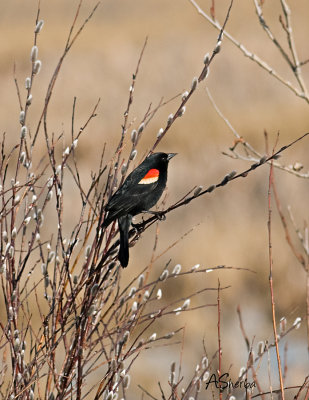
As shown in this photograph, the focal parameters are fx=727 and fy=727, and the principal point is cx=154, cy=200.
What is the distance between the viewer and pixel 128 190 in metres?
4.13

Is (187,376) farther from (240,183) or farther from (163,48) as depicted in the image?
(163,48)

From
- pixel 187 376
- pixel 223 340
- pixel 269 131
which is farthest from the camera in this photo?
pixel 269 131

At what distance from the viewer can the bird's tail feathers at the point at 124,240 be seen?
3.01 meters

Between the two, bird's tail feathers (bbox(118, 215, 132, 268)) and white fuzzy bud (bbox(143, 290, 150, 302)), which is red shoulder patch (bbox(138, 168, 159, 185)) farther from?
white fuzzy bud (bbox(143, 290, 150, 302))

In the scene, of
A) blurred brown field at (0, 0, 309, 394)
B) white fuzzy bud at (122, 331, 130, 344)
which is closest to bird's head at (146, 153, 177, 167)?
white fuzzy bud at (122, 331, 130, 344)

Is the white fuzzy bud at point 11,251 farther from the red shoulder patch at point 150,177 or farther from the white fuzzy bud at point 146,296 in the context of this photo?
the red shoulder patch at point 150,177

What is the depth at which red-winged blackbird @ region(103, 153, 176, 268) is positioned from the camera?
359cm

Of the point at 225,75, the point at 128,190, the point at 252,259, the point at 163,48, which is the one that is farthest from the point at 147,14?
the point at 128,190

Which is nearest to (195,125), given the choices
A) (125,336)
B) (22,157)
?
(22,157)

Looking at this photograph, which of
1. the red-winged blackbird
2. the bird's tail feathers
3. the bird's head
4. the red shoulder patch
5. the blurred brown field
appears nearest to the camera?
the bird's tail feathers

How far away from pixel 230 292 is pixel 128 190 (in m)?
10.3

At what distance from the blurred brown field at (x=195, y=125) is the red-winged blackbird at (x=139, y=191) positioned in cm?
820

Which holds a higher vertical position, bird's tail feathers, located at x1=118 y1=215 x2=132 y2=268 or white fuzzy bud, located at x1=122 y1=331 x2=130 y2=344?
bird's tail feathers, located at x1=118 y1=215 x2=132 y2=268

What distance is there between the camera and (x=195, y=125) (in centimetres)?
1509
